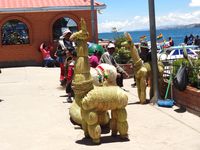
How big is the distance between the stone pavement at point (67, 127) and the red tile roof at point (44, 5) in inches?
413

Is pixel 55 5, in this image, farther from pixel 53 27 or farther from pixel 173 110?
pixel 173 110

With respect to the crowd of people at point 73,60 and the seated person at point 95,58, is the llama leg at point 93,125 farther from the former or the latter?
the seated person at point 95,58

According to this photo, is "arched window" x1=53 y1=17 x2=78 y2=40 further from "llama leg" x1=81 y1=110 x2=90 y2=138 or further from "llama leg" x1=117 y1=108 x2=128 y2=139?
"llama leg" x1=117 y1=108 x2=128 y2=139

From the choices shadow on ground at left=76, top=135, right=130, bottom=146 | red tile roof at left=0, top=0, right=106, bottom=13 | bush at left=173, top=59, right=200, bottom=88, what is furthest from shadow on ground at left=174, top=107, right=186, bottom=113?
red tile roof at left=0, top=0, right=106, bottom=13

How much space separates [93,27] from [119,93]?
603 inches

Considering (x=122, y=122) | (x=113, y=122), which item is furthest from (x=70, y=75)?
(x=122, y=122)

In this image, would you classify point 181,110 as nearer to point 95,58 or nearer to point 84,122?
point 95,58

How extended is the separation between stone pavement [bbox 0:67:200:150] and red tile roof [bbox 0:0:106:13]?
10.5 metres

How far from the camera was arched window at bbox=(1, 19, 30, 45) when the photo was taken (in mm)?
23156

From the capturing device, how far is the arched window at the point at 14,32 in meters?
23.2

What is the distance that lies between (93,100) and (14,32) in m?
16.8

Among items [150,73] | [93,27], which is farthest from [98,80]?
[93,27]

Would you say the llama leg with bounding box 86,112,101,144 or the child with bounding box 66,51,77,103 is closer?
the llama leg with bounding box 86,112,101,144

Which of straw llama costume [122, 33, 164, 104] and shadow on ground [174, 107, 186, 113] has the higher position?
straw llama costume [122, 33, 164, 104]
